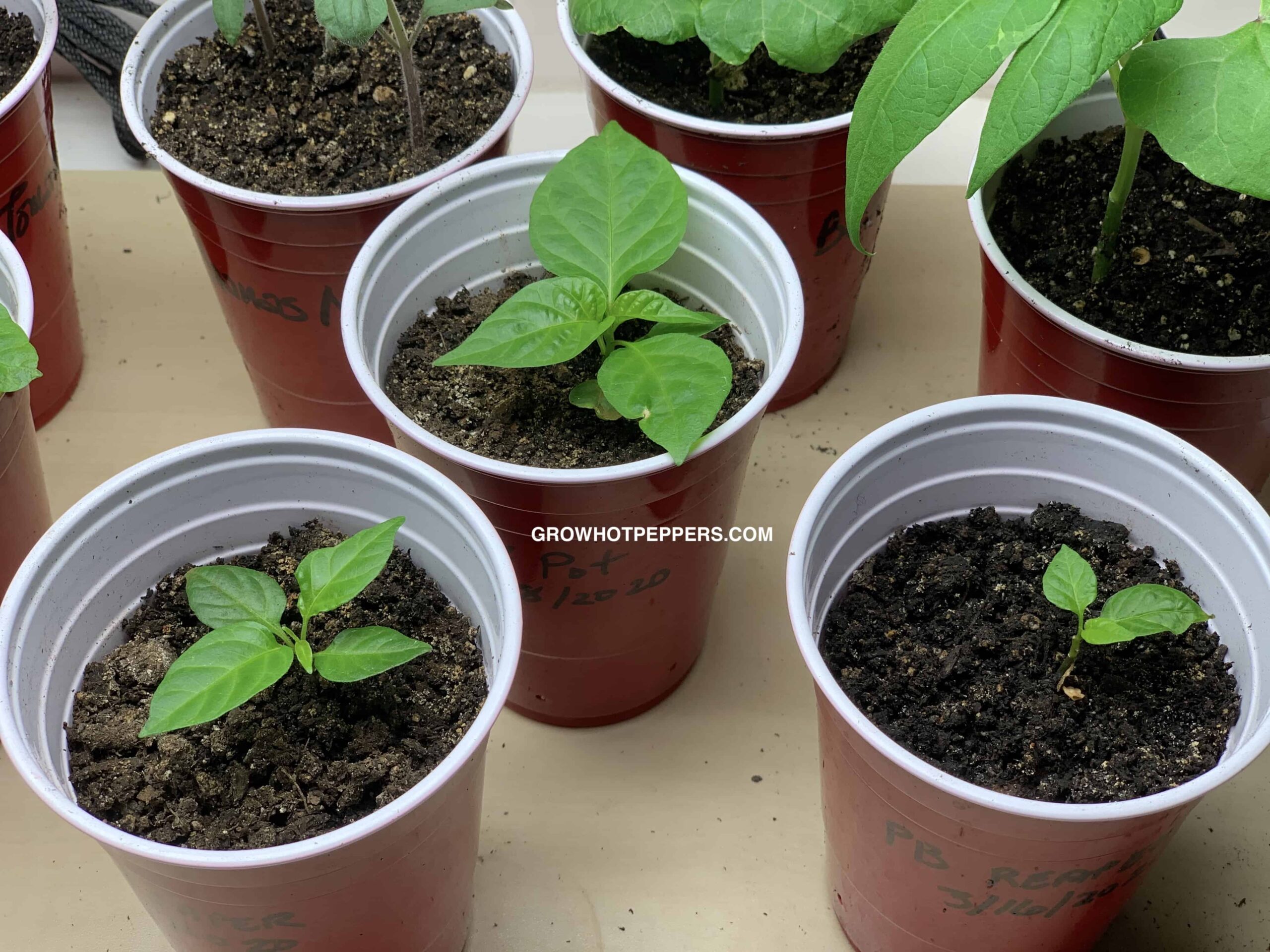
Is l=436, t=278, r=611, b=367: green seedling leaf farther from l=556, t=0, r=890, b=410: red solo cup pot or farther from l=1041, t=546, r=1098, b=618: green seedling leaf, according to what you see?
l=1041, t=546, r=1098, b=618: green seedling leaf

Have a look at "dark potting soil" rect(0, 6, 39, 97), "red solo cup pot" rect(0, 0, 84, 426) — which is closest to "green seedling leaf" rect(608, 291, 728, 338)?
"red solo cup pot" rect(0, 0, 84, 426)

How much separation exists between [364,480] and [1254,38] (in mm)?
782

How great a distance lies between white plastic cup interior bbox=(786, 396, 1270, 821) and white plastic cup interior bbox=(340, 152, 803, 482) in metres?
0.12

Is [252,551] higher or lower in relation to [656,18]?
lower

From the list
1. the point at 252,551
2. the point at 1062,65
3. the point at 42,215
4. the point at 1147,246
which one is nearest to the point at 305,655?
the point at 252,551

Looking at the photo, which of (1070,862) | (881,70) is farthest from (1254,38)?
(1070,862)

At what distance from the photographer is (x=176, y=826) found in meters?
0.91

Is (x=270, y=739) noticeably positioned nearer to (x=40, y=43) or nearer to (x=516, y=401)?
(x=516, y=401)

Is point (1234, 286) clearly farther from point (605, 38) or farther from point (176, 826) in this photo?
point (176, 826)

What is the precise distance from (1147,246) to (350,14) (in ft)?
2.74

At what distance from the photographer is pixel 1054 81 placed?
0.88m

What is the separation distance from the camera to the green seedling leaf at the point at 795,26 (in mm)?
1132

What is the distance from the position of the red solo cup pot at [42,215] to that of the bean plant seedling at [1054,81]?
953mm

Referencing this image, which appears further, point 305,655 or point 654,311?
point 654,311
